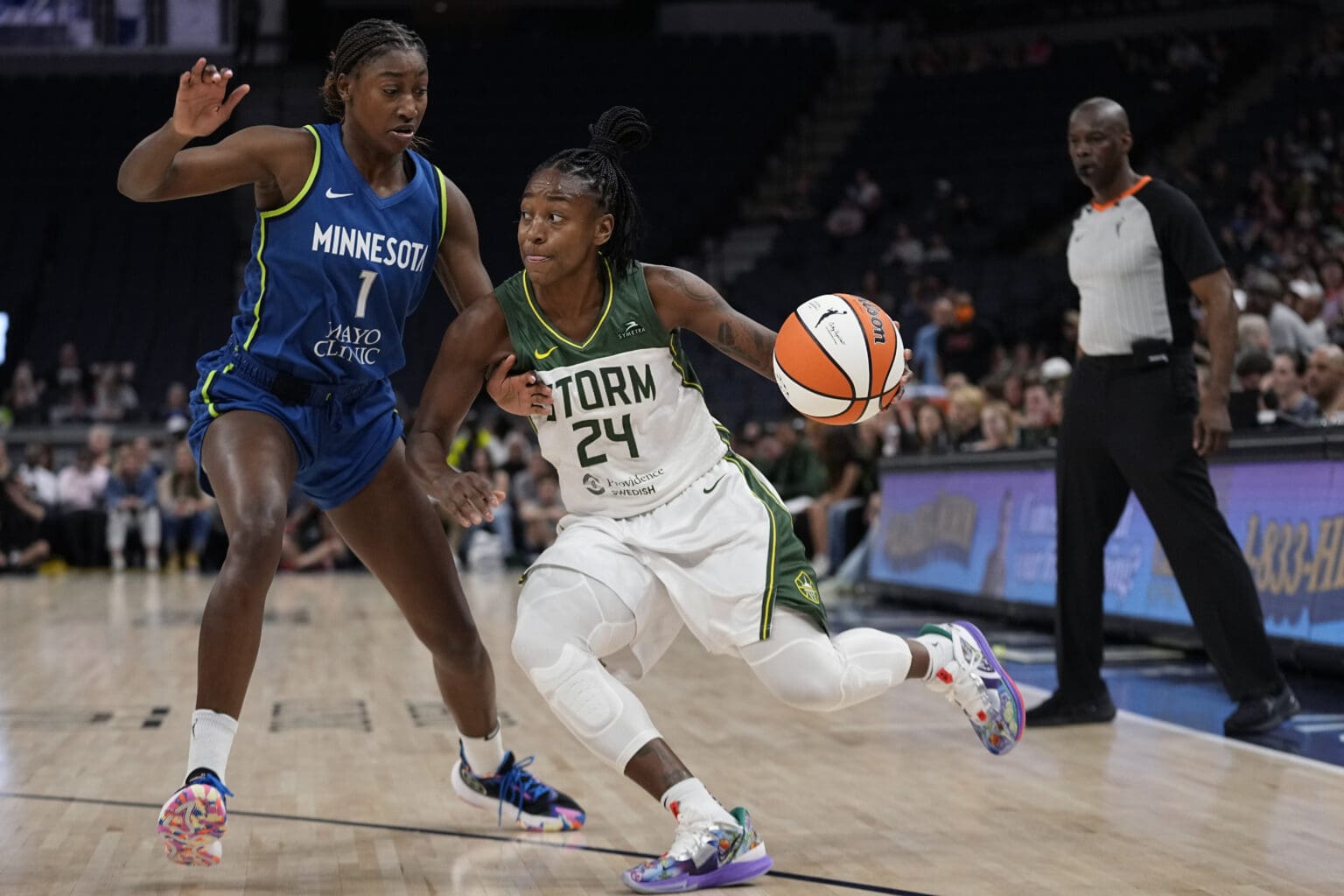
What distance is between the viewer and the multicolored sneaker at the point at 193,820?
3154mm

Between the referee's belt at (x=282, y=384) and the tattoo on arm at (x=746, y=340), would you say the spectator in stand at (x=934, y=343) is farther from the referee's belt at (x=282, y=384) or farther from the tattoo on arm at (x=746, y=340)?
the referee's belt at (x=282, y=384)

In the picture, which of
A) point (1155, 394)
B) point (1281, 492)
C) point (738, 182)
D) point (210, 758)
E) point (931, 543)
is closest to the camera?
point (210, 758)

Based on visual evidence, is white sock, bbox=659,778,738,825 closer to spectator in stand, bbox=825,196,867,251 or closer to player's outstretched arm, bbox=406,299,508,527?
player's outstretched arm, bbox=406,299,508,527

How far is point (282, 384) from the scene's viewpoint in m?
3.64

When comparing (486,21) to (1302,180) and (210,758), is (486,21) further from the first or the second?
(210,758)

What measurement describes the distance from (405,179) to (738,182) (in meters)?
20.1

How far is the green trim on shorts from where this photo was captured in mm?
3557

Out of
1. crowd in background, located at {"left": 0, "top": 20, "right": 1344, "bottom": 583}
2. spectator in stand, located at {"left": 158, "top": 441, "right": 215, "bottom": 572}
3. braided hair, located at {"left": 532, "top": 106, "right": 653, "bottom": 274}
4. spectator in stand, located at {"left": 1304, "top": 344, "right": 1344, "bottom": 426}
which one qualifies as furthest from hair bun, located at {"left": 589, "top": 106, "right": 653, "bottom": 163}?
spectator in stand, located at {"left": 158, "top": 441, "right": 215, "bottom": 572}

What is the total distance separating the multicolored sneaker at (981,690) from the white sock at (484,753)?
1184 millimetres

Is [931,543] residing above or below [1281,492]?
below

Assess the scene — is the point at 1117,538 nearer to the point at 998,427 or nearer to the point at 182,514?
the point at 998,427

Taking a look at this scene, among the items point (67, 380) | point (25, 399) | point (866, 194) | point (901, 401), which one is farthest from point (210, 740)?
point (866, 194)

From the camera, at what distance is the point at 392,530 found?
12.6ft

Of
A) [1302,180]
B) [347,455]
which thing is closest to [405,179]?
[347,455]
